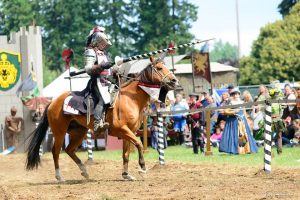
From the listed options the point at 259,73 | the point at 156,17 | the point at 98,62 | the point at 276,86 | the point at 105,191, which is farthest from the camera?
the point at 156,17

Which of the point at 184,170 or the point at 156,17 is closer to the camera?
the point at 184,170

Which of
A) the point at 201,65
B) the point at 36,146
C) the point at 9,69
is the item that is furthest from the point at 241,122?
the point at 9,69

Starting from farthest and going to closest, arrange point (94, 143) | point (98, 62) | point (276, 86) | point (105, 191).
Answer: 1. point (94, 143)
2. point (276, 86)
3. point (98, 62)
4. point (105, 191)

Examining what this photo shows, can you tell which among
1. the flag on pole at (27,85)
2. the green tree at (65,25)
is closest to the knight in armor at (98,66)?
the flag on pole at (27,85)

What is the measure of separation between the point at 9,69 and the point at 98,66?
58.0 ft

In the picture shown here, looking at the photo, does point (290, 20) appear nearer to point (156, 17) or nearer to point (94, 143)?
point (156, 17)

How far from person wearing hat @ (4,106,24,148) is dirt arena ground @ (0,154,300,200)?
12305 millimetres

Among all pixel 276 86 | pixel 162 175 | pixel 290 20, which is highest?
pixel 290 20

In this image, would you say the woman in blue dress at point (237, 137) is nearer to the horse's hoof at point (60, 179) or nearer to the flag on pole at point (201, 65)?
the horse's hoof at point (60, 179)

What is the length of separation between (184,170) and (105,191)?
4.30 metres

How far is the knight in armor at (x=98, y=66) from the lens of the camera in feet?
54.6

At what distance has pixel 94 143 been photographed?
3225 centimetres

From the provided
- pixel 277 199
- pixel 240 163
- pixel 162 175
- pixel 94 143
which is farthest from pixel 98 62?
pixel 94 143

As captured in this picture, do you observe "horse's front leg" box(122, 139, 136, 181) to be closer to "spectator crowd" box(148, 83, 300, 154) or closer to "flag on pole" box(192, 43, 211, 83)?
"spectator crowd" box(148, 83, 300, 154)
